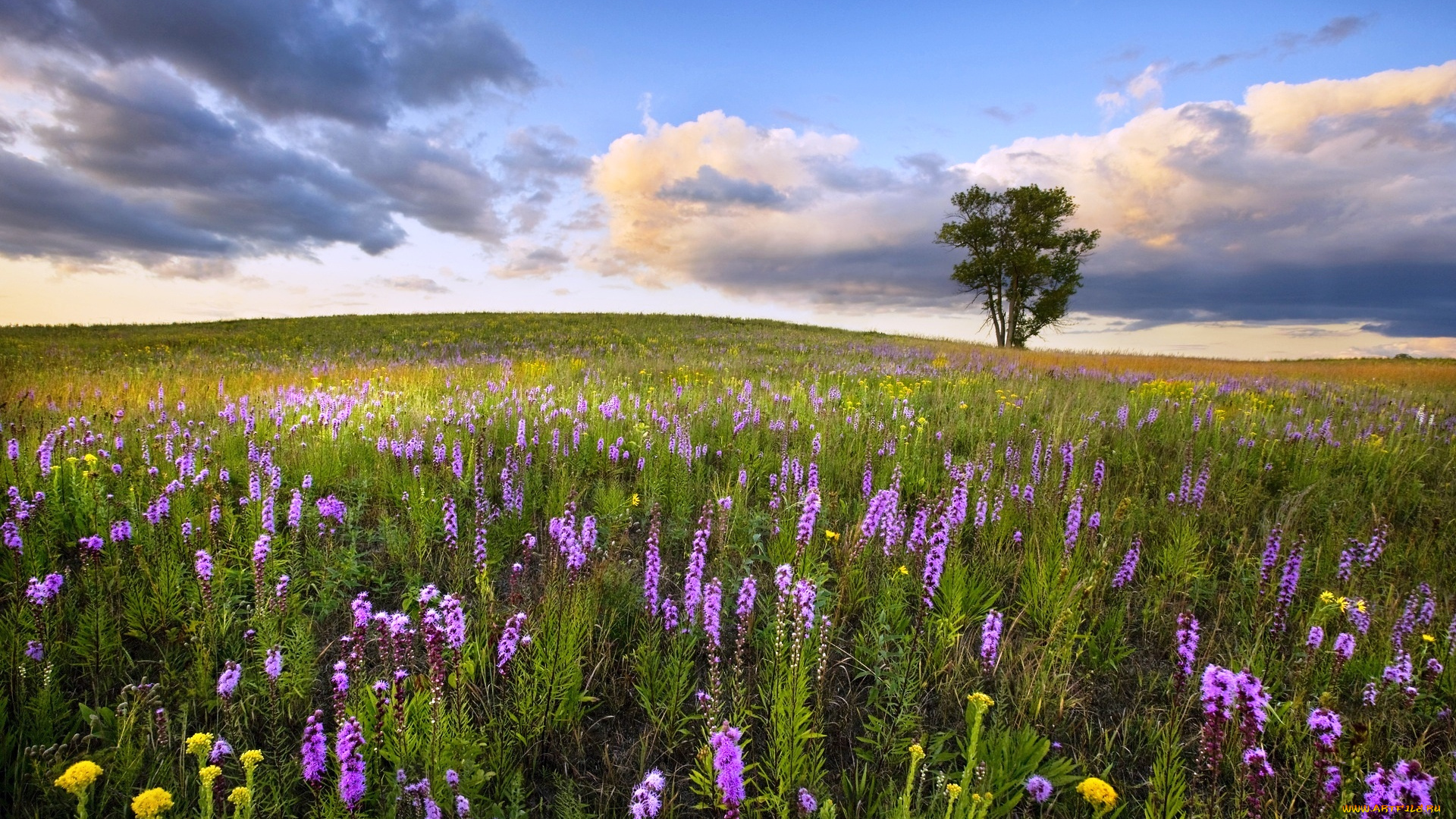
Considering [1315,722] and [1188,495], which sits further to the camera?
[1188,495]

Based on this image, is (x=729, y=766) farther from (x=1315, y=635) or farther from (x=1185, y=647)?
(x=1315, y=635)

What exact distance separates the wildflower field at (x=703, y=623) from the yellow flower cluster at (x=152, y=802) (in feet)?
0.08

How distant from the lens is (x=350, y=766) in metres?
1.77

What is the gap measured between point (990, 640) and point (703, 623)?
52.9 inches

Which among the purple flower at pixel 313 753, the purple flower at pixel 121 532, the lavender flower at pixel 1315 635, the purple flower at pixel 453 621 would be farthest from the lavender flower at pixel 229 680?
the lavender flower at pixel 1315 635

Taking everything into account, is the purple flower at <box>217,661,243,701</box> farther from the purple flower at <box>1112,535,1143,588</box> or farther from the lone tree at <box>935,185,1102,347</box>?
the lone tree at <box>935,185,1102,347</box>

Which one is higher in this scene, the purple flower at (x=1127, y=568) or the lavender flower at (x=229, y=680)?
the lavender flower at (x=229, y=680)

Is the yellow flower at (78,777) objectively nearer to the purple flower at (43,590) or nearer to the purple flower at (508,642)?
the purple flower at (508,642)

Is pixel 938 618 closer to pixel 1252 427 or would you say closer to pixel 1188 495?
pixel 1188 495

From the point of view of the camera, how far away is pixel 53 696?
2260mm

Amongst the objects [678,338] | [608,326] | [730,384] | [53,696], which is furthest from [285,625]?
[608,326]

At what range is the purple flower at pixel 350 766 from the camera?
1.70m

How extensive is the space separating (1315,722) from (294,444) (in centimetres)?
700

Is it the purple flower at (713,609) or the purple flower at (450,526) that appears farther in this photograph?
the purple flower at (450,526)
